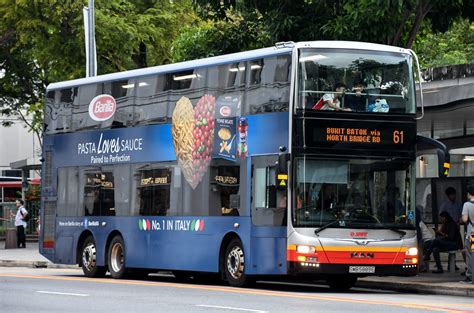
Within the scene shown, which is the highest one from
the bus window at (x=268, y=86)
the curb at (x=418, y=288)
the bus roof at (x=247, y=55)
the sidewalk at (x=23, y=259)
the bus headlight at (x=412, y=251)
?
the bus roof at (x=247, y=55)

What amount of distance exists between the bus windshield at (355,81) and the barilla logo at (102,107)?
659 centimetres

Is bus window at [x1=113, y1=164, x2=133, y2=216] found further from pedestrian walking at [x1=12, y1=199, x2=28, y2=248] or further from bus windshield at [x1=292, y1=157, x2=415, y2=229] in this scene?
pedestrian walking at [x1=12, y1=199, x2=28, y2=248]

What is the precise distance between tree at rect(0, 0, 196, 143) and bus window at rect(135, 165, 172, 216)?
1849cm

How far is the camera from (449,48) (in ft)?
204

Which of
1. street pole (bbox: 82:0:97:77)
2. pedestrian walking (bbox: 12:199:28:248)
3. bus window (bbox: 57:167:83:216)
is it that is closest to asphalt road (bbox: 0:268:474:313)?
bus window (bbox: 57:167:83:216)

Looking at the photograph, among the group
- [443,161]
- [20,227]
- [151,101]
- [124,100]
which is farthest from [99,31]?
[443,161]

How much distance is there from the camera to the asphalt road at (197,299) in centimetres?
1747

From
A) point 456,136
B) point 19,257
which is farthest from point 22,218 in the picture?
point 456,136

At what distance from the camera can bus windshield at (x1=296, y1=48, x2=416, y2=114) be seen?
21.8m

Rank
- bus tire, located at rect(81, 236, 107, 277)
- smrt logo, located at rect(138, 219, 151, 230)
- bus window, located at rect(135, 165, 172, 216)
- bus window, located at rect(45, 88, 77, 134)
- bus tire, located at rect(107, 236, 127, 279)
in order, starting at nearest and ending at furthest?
bus window, located at rect(135, 165, 172, 216)
smrt logo, located at rect(138, 219, 151, 230)
bus tire, located at rect(107, 236, 127, 279)
bus tire, located at rect(81, 236, 107, 277)
bus window, located at rect(45, 88, 77, 134)

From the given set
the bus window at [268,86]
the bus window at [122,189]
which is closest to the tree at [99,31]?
the bus window at [122,189]

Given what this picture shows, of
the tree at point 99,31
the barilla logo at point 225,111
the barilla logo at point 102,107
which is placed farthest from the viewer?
the tree at point 99,31

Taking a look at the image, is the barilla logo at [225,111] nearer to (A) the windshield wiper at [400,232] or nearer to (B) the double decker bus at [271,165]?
(B) the double decker bus at [271,165]

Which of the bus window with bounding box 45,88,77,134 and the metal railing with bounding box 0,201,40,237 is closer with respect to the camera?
the bus window with bounding box 45,88,77,134
